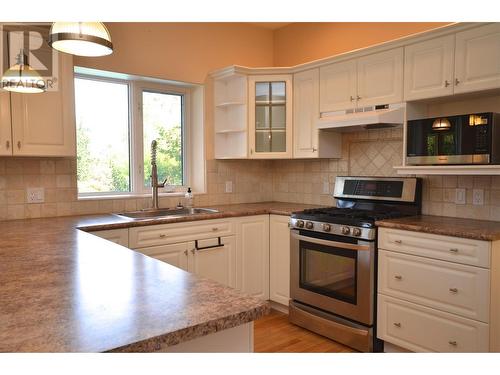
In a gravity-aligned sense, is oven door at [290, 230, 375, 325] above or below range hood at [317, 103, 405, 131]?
below

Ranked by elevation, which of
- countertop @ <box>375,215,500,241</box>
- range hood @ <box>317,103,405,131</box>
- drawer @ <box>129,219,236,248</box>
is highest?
range hood @ <box>317,103,405,131</box>

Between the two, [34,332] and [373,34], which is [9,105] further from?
[373,34]

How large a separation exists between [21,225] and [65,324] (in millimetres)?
1974

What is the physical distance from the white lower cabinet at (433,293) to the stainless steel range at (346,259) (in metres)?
0.09

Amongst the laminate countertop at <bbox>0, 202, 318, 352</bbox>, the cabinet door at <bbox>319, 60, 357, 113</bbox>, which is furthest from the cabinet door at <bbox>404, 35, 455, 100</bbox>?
the laminate countertop at <bbox>0, 202, 318, 352</bbox>

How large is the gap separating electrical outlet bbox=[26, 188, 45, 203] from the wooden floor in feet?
6.33

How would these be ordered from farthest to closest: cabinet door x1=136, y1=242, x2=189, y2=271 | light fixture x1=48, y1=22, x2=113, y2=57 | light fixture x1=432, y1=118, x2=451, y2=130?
cabinet door x1=136, y1=242, x2=189, y2=271, light fixture x1=432, y1=118, x2=451, y2=130, light fixture x1=48, y1=22, x2=113, y2=57

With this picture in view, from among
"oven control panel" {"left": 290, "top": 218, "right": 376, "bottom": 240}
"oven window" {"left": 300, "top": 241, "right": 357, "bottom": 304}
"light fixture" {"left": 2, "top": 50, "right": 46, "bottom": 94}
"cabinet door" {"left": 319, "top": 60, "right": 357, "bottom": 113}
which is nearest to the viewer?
"light fixture" {"left": 2, "top": 50, "right": 46, "bottom": 94}

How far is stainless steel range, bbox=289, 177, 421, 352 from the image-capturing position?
8.75 feet

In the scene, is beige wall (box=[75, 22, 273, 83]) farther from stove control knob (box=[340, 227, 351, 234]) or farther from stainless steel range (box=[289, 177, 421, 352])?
stove control knob (box=[340, 227, 351, 234])

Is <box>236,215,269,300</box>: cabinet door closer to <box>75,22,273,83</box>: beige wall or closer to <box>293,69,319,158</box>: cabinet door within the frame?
<box>293,69,319,158</box>: cabinet door

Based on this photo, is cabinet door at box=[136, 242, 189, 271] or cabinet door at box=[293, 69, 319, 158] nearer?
cabinet door at box=[136, 242, 189, 271]

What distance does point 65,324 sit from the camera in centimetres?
95

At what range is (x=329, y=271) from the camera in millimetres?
2898
